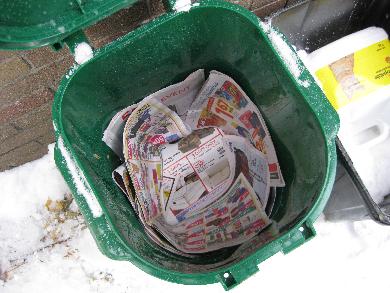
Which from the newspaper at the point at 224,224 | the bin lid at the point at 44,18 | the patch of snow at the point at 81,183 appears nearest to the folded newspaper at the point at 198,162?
the newspaper at the point at 224,224

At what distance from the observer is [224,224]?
1065mm

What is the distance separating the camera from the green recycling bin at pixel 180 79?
85 centimetres

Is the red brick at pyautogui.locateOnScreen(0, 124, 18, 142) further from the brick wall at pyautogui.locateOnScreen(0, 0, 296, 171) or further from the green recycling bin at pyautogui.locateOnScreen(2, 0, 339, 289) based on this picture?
the green recycling bin at pyautogui.locateOnScreen(2, 0, 339, 289)

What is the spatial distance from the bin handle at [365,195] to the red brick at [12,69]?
742 mm

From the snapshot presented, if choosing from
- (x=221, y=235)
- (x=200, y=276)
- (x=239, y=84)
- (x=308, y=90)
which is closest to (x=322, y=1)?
(x=239, y=84)

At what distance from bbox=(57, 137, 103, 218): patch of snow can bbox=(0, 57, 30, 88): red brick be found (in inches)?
8.3

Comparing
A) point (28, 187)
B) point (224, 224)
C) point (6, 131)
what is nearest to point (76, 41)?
point (6, 131)

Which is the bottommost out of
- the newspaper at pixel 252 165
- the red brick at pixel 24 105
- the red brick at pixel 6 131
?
the newspaper at pixel 252 165

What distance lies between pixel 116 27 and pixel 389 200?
82cm

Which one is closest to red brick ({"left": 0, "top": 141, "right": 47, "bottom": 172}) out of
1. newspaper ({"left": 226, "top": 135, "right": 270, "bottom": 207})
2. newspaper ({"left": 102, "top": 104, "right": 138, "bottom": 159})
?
newspaper ({"left": 102, "top": 104, "right": 138, "bottom": 159})

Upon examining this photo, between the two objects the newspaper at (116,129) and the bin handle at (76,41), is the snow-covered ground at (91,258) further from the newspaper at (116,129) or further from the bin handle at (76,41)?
the bin handle at (76,41)

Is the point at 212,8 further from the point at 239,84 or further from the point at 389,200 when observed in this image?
the point at 389,200

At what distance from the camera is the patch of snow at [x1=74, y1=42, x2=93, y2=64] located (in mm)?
888

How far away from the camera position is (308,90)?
0.87 meters
